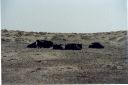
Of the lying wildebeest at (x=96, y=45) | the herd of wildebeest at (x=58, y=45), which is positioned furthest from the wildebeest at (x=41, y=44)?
the lying wildebeest at (x=96, y=45)

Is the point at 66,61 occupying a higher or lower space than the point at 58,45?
lower

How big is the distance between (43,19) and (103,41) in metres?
0.73

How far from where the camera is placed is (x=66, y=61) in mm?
3650

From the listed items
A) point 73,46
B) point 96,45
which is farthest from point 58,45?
point 96,45

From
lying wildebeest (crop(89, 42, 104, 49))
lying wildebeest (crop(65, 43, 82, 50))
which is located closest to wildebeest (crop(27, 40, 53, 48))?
lying wildebeest (crop(65, 43, 82, 50))

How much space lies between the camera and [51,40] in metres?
3.67

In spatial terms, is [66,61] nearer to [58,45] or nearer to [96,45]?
[58,45]

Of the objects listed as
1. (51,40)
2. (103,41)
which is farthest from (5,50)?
(103,41)

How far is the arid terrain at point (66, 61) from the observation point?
3627 millimetres

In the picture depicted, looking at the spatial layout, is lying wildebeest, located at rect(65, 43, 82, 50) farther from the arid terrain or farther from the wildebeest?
the wildebeest

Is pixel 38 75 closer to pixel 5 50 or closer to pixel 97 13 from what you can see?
pixel 5 50

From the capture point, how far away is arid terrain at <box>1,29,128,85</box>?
3.63 meters

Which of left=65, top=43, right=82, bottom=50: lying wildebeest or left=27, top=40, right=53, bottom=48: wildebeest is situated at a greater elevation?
left=27, top=40, right=53, bottom=48: wildebeest

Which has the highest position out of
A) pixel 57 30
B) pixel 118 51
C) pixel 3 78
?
pixel 57 30
